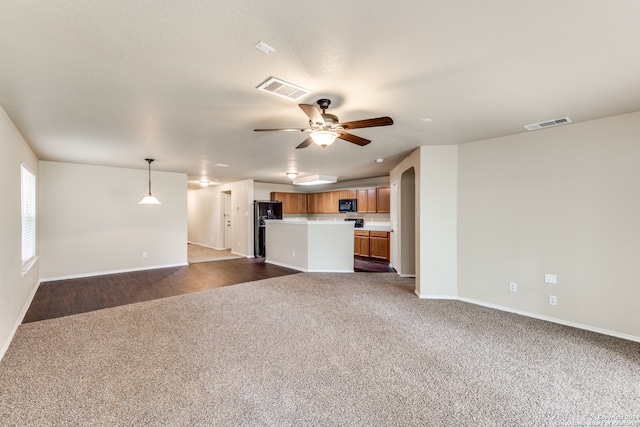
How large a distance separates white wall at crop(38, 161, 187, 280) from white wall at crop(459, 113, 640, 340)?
654 centimetres

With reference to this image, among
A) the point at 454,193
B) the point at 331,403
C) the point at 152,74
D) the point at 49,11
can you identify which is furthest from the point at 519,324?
the point at 49,11

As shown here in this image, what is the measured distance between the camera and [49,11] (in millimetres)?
1431

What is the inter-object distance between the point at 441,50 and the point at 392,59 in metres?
0.31

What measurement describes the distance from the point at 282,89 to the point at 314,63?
19.1 inches

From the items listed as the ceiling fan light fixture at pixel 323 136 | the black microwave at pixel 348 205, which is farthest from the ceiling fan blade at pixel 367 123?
the black microwave at pixel 348 205

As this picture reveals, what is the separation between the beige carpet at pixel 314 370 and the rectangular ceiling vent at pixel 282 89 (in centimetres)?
242

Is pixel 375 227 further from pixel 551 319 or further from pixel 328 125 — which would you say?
pixel 328 125

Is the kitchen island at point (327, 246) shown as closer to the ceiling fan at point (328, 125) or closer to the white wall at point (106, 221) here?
the white wall at point (106, 221)

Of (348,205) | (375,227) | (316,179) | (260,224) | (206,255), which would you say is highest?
(316,179)

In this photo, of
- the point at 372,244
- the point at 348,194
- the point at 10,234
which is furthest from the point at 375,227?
the point at 10,234

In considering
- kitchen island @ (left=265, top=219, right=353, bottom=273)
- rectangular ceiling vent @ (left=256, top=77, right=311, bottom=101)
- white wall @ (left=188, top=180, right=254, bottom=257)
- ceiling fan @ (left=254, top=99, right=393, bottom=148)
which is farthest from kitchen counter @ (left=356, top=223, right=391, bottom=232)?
rectangular ceiling vent @ (left=256, top=77, right=311, bottom=101)

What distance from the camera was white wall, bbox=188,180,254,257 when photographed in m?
8.38

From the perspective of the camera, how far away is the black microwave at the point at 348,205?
27.9 ft

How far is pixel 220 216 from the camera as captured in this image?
384 inches
